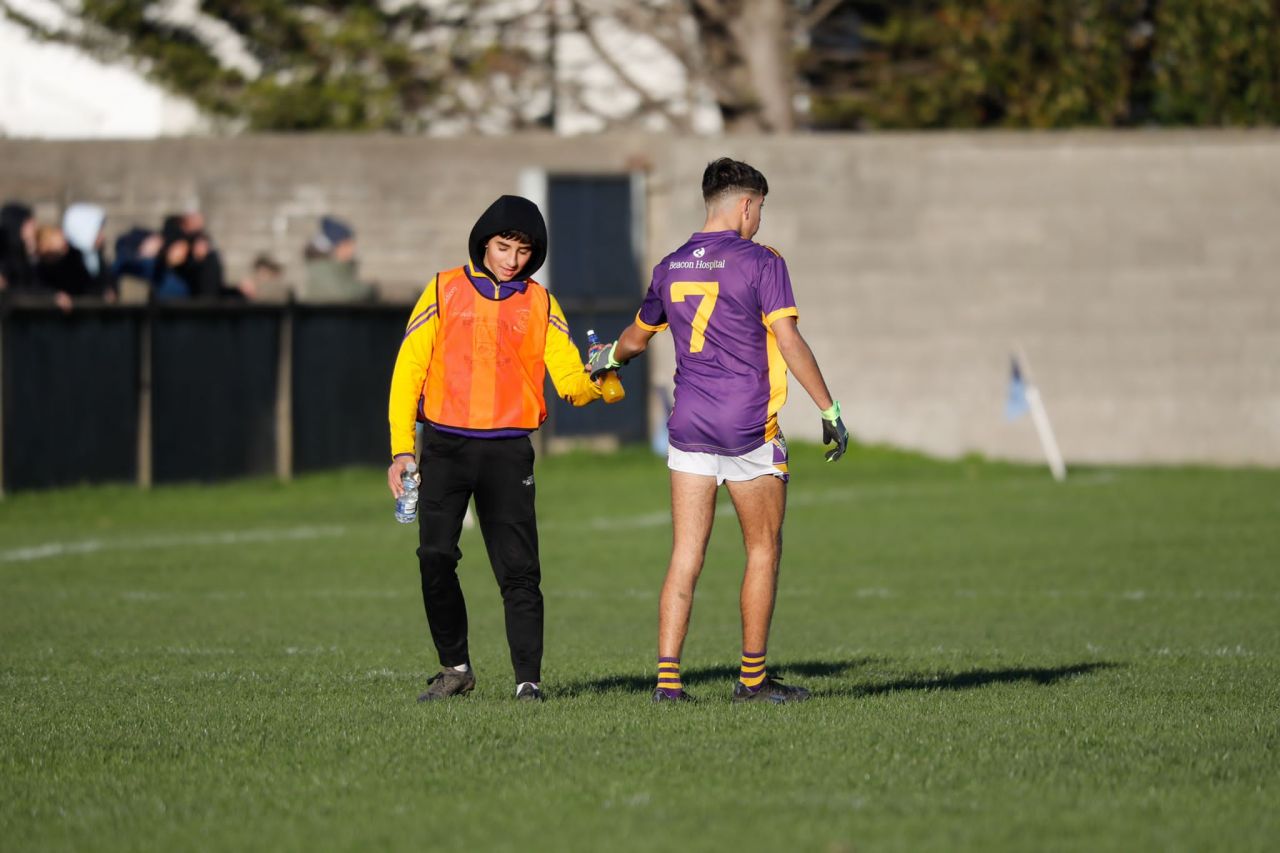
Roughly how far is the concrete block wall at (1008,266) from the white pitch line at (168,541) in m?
7.62

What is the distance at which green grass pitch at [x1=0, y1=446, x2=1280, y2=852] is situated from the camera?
Answer: 19.8 ft

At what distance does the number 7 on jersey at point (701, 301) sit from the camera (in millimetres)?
8039

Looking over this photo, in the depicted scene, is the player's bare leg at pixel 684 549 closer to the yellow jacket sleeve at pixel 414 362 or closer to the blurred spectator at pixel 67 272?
the yellow jacket sleeve at pixel 414 362

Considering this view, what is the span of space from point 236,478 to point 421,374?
560 inches

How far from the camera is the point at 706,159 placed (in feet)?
84.4

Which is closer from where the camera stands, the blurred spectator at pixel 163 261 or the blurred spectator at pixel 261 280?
the blurred spectator at pixel 163 261

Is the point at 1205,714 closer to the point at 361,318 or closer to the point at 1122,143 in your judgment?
the point at 361,318

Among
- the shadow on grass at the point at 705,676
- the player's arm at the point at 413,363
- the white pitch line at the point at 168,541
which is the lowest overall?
the white pitch line at the point at 168,541

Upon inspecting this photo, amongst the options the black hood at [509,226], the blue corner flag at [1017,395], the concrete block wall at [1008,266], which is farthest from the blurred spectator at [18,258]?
the black hood at [509,226]

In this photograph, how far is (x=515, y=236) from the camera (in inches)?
322

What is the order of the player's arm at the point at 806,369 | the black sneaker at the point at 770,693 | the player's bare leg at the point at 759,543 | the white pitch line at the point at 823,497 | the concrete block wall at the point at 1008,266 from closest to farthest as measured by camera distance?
the player's arm at the point at 806,369 < the player's bare leg at the point at 759,543 < the black sneaker at the point at 770,693 < the white pitch line at the point at 823,497 < the concrete block wall at the point at 1008,266

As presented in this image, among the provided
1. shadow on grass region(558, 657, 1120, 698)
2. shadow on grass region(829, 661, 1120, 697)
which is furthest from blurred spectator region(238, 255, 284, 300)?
shadow on grass region(829, 661, 1120, 697)

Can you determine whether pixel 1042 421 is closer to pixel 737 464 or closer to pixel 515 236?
pixel 737 464

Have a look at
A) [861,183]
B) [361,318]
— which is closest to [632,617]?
[361,318]
